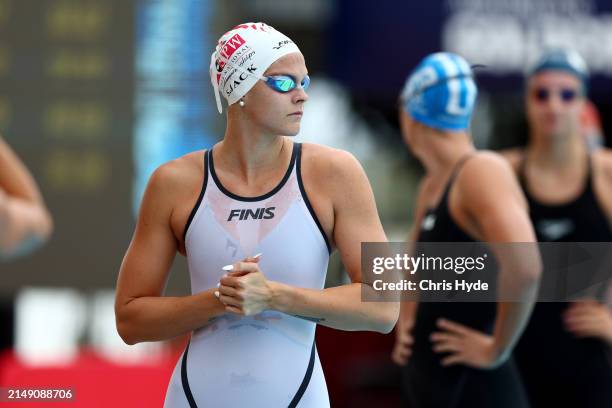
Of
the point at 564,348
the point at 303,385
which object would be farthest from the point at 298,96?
the point at 564,348

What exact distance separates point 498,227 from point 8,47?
533 cm

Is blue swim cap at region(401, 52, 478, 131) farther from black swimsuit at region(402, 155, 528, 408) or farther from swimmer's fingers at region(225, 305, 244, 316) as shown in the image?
swimmer's fingers at region(225, 305, 244, 316)

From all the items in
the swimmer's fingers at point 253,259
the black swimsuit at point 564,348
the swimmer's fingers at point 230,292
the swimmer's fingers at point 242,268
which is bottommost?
the black swimsuit at point 564,348

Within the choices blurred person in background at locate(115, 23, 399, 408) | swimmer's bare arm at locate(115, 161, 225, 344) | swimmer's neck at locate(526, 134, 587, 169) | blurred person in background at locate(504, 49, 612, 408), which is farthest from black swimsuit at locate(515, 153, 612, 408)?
swimmer's bare arm at locate(115, 161, 225, 344)

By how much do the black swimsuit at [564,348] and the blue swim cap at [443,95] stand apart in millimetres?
1059

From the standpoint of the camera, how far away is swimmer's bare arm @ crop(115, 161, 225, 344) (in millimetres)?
3738

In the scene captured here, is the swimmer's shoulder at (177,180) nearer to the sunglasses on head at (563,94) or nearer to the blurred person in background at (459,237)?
the blurred person in background at (459,237)

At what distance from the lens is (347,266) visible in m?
3.72

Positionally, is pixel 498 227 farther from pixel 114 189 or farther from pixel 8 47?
pixel 8 47

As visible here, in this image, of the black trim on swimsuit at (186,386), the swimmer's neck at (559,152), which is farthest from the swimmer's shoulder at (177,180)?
the swimmer's neck at (559,152)

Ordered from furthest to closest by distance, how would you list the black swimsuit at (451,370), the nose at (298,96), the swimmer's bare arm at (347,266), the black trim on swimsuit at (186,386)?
1. the black swimsuit at (451,370)
2. the black trim on swimsuit at (186,386)
3. the nose at (298,96)
4. the swimmer's bare arm at (347,266)

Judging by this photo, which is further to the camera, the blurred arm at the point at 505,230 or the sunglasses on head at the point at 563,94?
the sunglasses on head at the point at 563,94

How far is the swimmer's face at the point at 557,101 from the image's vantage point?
255 inches

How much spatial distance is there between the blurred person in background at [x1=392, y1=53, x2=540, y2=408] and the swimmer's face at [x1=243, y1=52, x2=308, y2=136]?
5.02 ft
